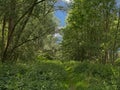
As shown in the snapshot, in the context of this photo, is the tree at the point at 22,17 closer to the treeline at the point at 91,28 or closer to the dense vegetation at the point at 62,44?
the dense vegetation at the point at 62,44

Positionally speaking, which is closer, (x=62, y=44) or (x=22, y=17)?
(x=22, y=17)

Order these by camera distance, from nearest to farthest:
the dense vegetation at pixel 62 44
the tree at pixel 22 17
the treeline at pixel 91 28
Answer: the dense vegetation at pixel 62 44 → the tree at pixel 22 17 → the treeline at pixel 91 28

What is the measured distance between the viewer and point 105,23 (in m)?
43.9

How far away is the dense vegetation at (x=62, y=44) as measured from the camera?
16.8 metres

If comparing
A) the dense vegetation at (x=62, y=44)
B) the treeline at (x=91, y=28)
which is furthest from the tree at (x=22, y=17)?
the treeline at (x=91, y=28)

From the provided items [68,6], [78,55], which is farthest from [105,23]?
[68,6]

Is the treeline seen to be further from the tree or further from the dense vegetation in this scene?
the tree

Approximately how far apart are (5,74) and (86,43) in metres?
27.0

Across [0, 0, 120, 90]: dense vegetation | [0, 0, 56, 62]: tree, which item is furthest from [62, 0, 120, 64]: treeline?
[0, 0, 56, 62]: tree

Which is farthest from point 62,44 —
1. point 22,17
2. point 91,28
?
point 22,17

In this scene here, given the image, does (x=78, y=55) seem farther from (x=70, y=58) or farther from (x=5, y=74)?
(x=5, y=74)

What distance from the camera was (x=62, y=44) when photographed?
51656 millimetres

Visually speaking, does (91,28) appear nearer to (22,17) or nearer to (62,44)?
(62,44)

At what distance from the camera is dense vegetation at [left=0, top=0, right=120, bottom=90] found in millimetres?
16797
